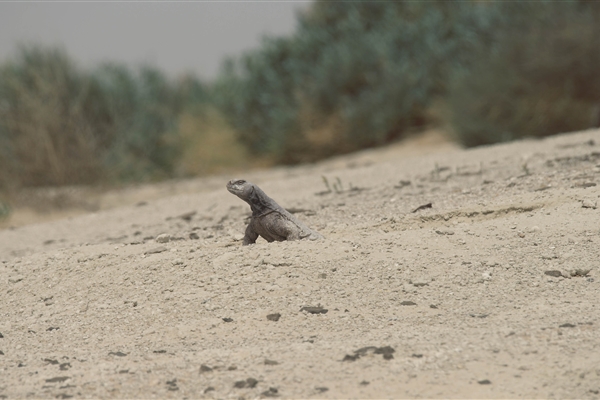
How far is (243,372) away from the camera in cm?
330

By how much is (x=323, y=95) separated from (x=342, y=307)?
45.0 ft

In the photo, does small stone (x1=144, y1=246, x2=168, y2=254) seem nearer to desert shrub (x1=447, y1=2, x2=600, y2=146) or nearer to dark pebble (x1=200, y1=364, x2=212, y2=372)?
dark pebble (x1=200, y1=364, x2=212, y2=372)

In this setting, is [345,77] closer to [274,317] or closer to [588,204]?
[588,204]

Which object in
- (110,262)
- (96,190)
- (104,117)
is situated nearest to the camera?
(110,262)

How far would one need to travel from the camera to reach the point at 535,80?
13.1 m

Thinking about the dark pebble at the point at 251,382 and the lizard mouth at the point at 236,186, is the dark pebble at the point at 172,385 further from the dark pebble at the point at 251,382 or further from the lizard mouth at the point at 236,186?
the lizard mouth at the point at 236,186

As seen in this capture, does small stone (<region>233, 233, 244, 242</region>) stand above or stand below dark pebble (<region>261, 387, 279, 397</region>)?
above

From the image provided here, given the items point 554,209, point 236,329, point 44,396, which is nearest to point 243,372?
point 236,329

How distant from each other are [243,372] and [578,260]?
2052 mm

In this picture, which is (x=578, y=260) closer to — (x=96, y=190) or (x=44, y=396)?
(x=44, y=396)

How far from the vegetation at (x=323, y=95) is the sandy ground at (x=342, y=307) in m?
7.55

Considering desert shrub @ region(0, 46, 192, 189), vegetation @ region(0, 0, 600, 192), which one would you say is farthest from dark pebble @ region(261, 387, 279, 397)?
desert shrub @ region(0, 46, 192, 189)

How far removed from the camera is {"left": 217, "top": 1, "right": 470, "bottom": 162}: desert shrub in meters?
16.5

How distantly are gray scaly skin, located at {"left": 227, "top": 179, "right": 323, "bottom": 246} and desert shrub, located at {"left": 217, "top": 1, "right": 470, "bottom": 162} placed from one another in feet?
38.7
